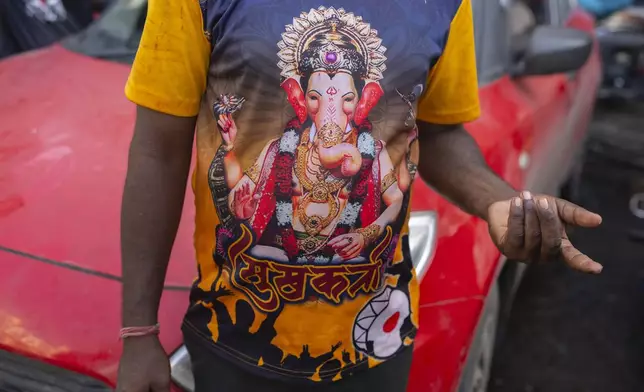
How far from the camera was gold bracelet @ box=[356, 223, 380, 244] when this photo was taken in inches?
52.6

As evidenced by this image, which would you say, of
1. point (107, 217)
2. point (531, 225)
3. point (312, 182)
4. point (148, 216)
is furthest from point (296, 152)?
point (107, 217)

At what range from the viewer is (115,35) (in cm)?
289

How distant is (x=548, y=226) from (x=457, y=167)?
40 centimetres

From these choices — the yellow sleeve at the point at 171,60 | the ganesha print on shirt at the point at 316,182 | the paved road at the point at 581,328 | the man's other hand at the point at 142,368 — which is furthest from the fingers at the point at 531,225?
the paved road at the point at 581,328

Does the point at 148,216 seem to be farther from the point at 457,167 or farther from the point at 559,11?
the point at 559,11

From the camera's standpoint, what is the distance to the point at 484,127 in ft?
8.20

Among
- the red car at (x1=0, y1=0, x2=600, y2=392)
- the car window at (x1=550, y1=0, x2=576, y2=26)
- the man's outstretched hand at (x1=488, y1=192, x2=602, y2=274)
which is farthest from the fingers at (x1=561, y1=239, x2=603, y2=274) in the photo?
the car window at (x1=550, y1=0, x2=576, y2=26)

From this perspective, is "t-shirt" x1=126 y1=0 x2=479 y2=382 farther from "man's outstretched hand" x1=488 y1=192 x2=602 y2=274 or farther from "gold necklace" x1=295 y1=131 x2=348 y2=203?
"man's outstretched hand" x1=488 y1=192 x2=602 y2=274

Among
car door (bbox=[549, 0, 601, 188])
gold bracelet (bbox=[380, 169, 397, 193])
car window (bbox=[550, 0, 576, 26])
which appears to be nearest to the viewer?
gold bracelet (bbox=[380, 169, 397, 193])

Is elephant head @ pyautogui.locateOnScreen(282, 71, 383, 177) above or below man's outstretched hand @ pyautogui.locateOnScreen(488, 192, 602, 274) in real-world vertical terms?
above

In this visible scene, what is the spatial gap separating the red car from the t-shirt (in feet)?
1.08

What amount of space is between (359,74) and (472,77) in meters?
0.36

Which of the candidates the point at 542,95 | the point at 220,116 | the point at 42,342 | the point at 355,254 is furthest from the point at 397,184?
the point at 542,95

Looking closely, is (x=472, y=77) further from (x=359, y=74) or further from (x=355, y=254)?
(x=355, y=254)
